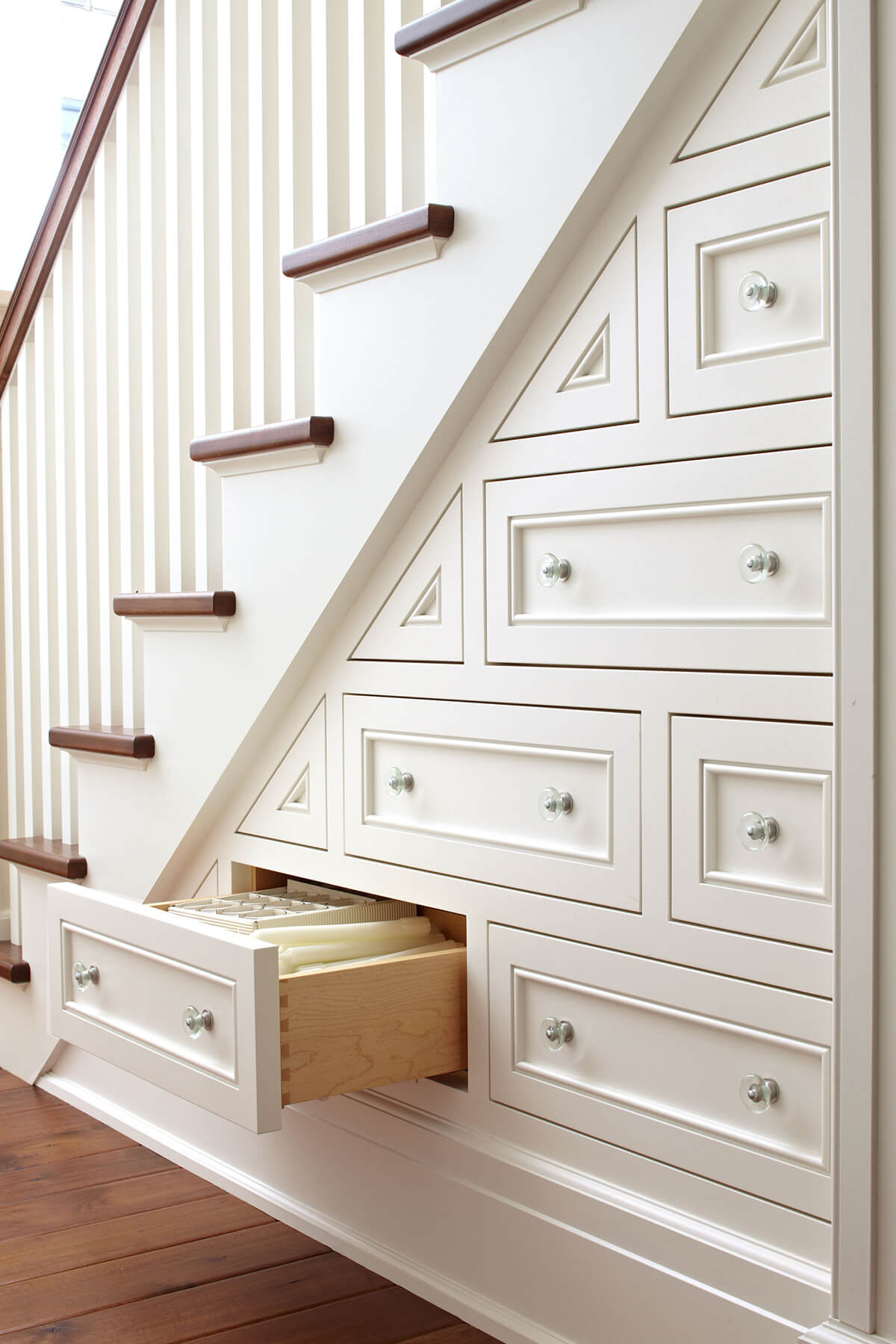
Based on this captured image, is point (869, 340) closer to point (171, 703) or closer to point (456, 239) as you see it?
point (456, 239)

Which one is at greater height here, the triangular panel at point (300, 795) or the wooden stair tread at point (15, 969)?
the triangular panel at point (300, 795)

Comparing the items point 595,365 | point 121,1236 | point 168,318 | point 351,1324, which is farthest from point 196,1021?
point 168,318

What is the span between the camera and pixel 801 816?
97 cm

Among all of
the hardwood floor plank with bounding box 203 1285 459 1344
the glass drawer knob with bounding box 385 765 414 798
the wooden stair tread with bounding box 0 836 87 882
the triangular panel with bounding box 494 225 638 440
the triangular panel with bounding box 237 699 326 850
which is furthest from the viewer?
the wooden stair tread with bounding box 0 836 87 882

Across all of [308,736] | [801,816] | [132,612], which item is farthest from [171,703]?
[801,816]

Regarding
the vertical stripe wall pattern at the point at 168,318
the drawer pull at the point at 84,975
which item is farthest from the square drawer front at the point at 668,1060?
the vertical stripe wall pattern at the point at 168,318

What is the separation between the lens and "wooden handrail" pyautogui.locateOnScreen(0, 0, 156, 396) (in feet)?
6.29

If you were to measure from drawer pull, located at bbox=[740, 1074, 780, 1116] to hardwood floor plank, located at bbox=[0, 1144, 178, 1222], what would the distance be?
0.98m

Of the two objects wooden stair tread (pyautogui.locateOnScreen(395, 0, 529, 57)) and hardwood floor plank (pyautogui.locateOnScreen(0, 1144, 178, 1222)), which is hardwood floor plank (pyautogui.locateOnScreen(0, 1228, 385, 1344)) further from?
wooden stair tread (pyautogui.locateOnScreen(395, 0, 529, 57))

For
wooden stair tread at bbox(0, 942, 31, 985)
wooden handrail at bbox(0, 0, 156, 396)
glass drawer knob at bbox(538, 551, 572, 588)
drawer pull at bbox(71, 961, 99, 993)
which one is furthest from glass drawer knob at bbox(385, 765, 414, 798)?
wooden handrail at bbox(0, 0, 156, 396)

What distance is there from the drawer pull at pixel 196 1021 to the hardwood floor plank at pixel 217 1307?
12.9 inches

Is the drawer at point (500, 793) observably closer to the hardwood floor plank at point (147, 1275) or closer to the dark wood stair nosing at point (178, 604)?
the dark wood stair nosing at point (178, 604)

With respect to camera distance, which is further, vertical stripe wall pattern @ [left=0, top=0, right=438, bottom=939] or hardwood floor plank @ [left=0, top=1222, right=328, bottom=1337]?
vertical stripe wall pattern @ [left=0, top=0, right=438, bottom=939]

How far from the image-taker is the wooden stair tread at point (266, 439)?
138 centimetres
